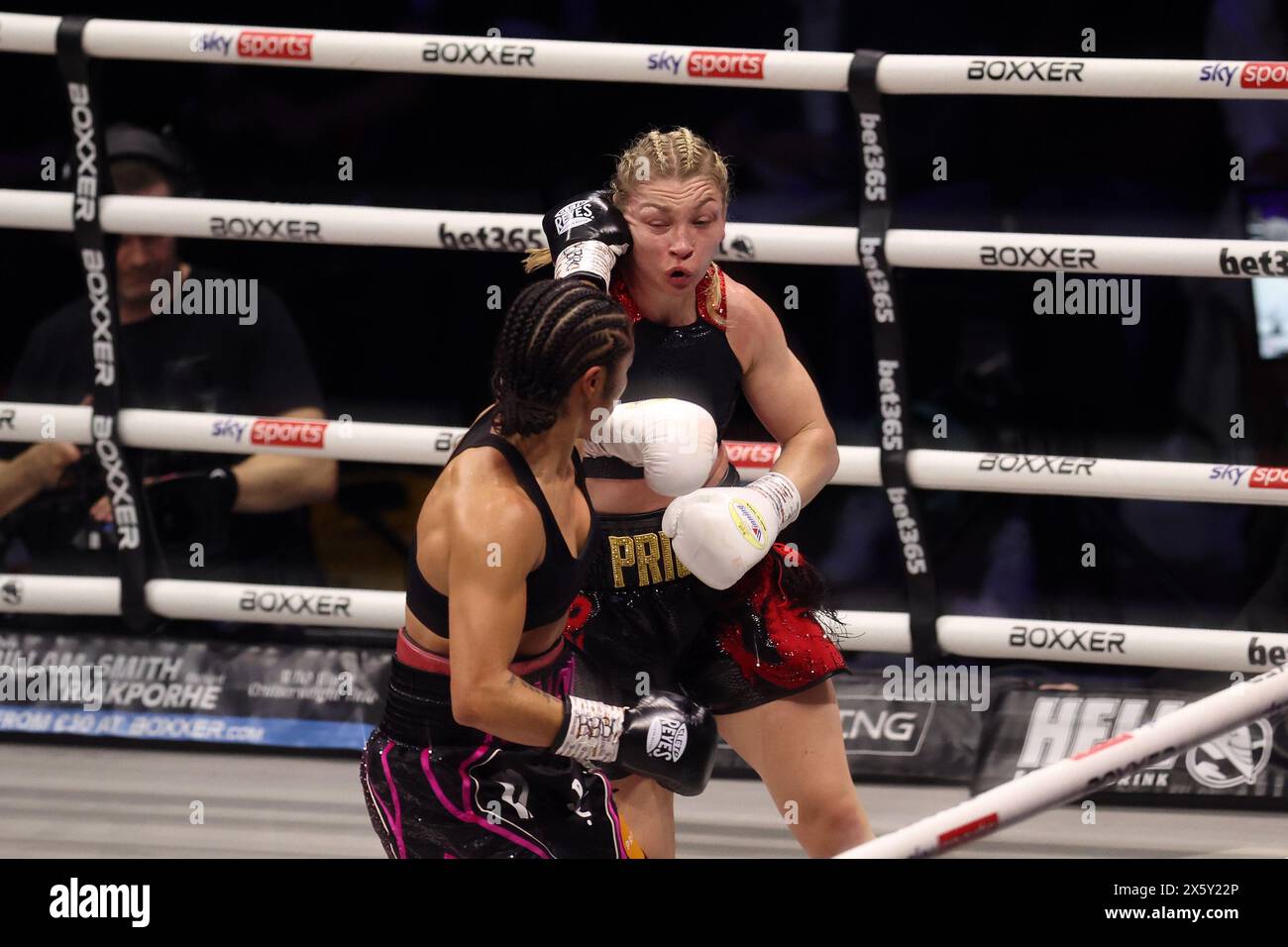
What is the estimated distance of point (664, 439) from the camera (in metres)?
3.04

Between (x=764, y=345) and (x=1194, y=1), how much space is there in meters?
2.23

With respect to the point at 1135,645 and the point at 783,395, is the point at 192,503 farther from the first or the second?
the point at 1135,645

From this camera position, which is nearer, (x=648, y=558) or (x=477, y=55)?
(x=648, y=558)

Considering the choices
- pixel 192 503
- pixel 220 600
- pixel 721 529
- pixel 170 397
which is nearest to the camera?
pixel 721 529

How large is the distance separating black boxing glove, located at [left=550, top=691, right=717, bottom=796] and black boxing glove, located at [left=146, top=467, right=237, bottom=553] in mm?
1972

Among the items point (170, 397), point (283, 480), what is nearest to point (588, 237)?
point (283, 480)

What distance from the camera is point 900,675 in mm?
4285

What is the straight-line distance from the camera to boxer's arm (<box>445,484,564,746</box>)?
2486mm

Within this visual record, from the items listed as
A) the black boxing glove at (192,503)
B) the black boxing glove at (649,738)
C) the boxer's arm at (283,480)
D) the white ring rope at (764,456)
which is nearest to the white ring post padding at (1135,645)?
the white ring rope at (764,456)

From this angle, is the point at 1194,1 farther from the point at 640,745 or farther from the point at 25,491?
the point at 25,491

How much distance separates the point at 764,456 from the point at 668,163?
40.5 inches

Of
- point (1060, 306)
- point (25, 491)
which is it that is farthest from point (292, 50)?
point (1060, 306)

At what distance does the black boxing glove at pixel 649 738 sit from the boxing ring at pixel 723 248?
3.54 ft

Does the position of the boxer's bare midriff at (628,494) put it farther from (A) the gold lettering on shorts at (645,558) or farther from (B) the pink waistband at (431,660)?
(B) the pink waistband at (431,660)
